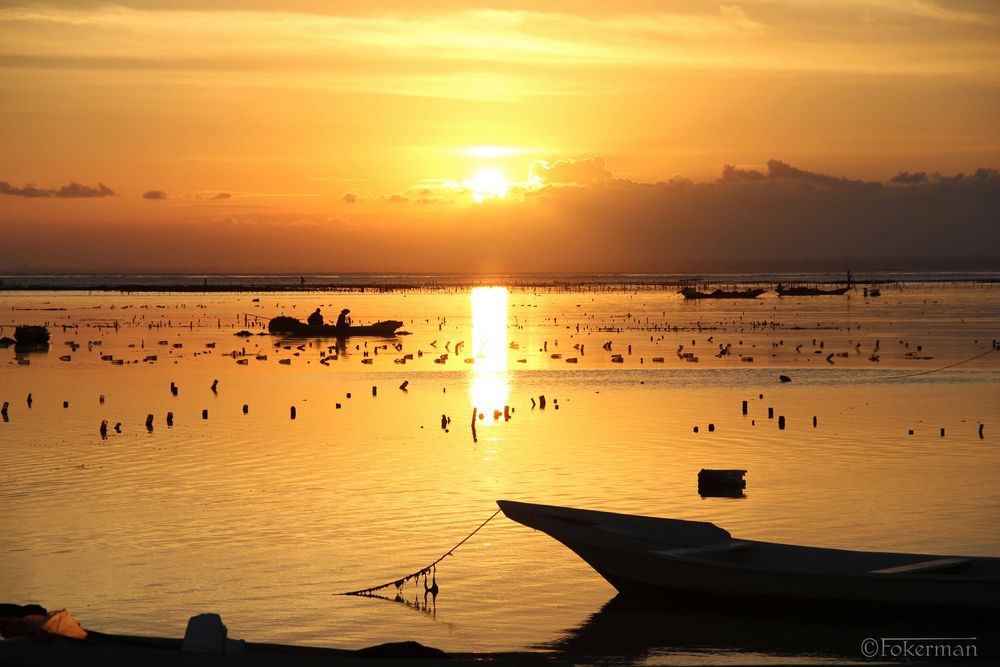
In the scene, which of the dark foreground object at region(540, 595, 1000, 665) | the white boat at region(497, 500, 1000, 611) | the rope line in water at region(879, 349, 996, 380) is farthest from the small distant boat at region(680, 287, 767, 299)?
the dark foreground object at region(540, 595, 1000, 665)

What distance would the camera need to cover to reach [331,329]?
95562 millimetres

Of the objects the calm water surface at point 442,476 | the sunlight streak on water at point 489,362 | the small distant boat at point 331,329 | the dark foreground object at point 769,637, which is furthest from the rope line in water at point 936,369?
the small distant boat at point 331,329

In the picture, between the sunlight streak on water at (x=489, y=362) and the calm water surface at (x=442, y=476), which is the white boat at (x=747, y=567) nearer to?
the calm water surface at (x=442, y=476)

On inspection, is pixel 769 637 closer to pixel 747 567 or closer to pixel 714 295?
pixel 747 567

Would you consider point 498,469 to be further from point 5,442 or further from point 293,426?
point 5,442

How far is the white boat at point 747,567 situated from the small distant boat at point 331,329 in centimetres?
7229

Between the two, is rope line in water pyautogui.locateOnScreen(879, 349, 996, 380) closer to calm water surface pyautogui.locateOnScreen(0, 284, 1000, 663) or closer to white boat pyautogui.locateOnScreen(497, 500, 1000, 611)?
calm water surface pyautogui.locateOnScreen(0, 284, 1000, 663)

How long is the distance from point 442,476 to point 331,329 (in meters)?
64.6

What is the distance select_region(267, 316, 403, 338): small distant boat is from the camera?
94312 millimetres

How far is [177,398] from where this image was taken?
51.3m

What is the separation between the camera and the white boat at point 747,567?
19.3m

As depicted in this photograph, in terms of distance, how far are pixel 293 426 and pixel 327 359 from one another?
30.9m

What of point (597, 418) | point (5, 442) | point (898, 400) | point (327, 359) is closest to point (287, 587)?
point (5, 442)

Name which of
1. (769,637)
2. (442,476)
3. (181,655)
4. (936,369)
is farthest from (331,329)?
(181,655)
